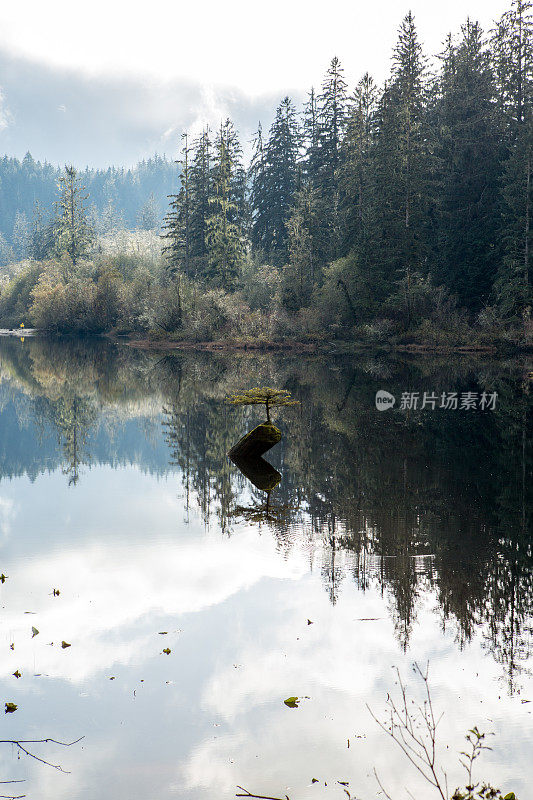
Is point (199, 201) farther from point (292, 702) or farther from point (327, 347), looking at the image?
point (292, 702)

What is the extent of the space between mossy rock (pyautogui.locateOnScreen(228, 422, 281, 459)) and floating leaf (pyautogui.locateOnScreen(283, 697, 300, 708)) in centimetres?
979

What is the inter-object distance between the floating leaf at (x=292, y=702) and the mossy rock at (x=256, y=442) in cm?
979

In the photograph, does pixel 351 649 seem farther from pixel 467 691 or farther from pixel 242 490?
pixel 242 490

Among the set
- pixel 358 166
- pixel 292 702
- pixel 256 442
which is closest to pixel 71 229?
pixel 358 166

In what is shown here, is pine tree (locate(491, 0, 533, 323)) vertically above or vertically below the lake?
above

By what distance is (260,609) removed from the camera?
805 cm

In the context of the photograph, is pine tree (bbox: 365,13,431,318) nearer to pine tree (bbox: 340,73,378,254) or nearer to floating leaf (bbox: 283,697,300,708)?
pine tree (bbox: 340,73,378,254)

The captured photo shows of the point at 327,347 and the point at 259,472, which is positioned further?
the point at 327,347

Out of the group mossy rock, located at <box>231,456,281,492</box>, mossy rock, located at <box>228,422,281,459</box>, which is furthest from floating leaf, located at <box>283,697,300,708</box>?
mossy rock, located at <box>228,422,281,459</box>

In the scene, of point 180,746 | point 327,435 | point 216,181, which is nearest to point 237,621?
point 180,746

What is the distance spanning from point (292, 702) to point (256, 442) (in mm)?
9901

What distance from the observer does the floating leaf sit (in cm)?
604

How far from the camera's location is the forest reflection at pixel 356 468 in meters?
8.60

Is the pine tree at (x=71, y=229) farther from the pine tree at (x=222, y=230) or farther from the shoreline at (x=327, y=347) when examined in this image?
the shoreline at (x=327, y=347)
